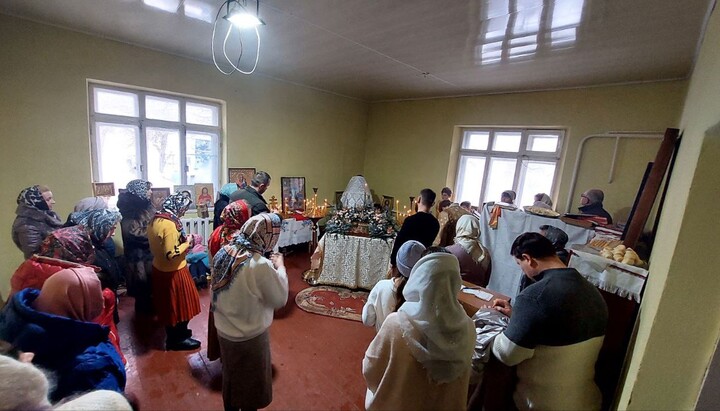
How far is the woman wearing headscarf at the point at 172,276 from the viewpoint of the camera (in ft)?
7.50

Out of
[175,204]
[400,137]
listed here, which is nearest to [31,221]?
[175,204]

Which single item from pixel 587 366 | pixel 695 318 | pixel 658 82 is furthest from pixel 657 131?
pixel 695 318

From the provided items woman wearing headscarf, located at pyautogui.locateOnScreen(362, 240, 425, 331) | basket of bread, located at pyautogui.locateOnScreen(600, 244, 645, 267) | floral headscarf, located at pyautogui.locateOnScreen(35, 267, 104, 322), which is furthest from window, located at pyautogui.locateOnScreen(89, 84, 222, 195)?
basket of bread, located at pyautogui.locateOnScreen(600, 244, 645, 267)

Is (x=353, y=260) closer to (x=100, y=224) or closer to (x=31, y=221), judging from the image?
(x=100, y=224)

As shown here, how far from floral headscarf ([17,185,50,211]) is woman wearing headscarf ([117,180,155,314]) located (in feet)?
1.70

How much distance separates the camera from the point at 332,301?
3537 millimetres

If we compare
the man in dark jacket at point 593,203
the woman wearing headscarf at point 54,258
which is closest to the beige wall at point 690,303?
the woman wearing headscarf at point 54,258

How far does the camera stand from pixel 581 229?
283 cm

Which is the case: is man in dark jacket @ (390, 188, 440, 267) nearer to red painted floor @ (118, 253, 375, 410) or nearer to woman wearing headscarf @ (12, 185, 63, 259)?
red painted floor @ (118, 253, 375, 410)

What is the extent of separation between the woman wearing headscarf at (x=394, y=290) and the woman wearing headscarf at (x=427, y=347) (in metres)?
0.48

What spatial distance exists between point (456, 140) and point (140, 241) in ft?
16.6

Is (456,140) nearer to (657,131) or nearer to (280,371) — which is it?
(657,131)

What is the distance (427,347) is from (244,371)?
1.13 m

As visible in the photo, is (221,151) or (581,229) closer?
(581,229)
